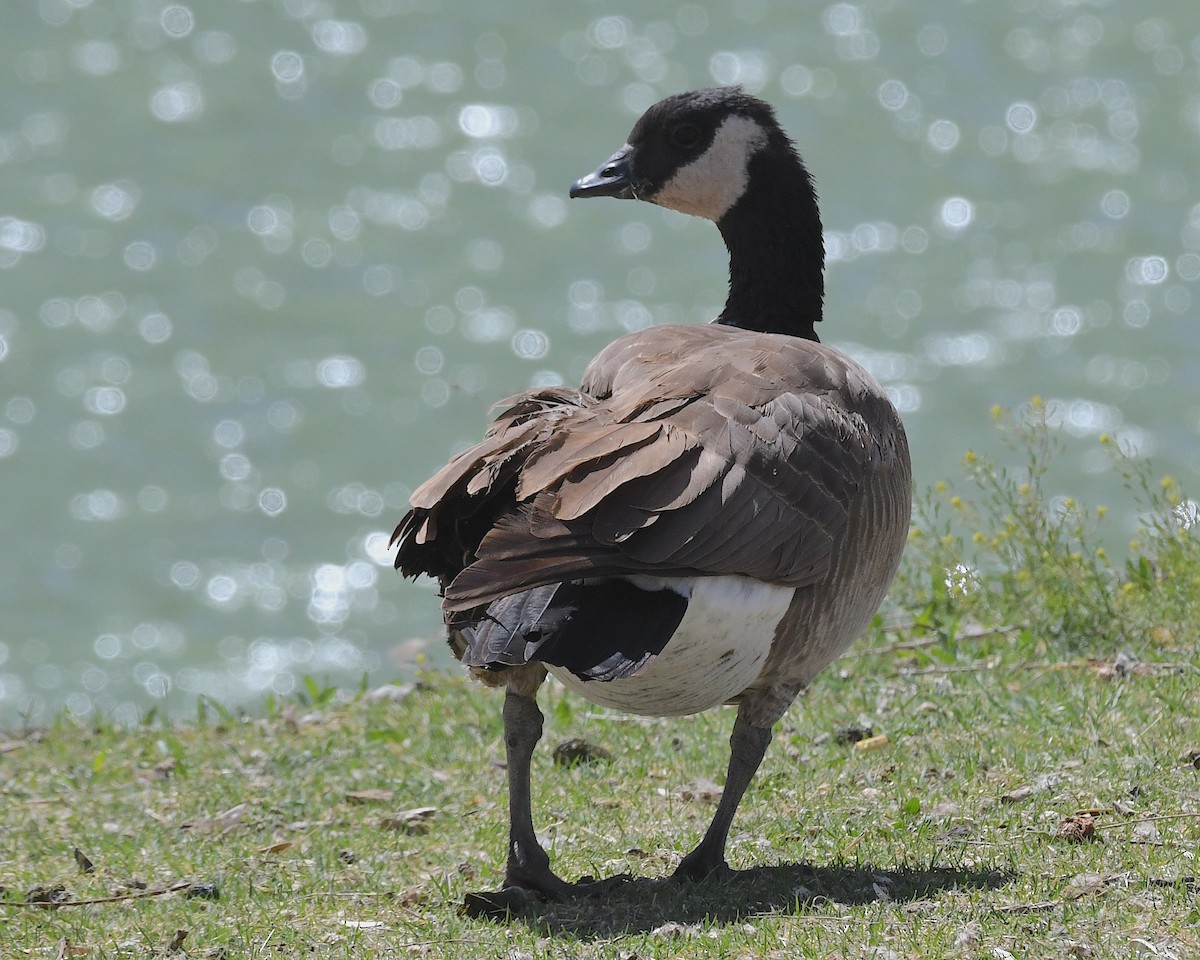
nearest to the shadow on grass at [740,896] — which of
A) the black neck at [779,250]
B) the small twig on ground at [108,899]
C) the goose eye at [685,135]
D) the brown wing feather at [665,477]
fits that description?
the brown wing feather at [665,477]

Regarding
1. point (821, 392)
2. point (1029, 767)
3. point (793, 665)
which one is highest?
point (821, 392)

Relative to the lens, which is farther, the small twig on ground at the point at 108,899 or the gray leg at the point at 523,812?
the small twig on ground at the point at 108,899

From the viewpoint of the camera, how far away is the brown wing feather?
161 inches

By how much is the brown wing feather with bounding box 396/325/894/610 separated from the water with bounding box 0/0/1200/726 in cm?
836

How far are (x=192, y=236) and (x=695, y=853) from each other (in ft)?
47.6

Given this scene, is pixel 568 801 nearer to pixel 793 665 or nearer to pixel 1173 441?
pixel 793 665

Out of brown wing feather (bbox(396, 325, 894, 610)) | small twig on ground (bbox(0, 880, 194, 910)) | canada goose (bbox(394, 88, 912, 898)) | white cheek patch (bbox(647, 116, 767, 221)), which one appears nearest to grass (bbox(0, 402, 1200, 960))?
small twig on ground (bbox(0, 880, 194, 910))

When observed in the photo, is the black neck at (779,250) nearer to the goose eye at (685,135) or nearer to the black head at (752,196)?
the black head at (752,196)

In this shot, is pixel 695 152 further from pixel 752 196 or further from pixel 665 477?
pixel 665 477

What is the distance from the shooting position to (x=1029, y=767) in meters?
5.55

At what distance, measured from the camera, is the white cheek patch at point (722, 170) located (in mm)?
6031

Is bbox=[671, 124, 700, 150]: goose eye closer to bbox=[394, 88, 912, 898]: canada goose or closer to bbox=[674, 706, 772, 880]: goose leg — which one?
bbox=[394, 88, 912, 898]: canada goose

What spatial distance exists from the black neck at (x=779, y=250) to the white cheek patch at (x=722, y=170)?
4 cm

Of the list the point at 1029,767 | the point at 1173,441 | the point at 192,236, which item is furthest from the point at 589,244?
the point at 1029,767
